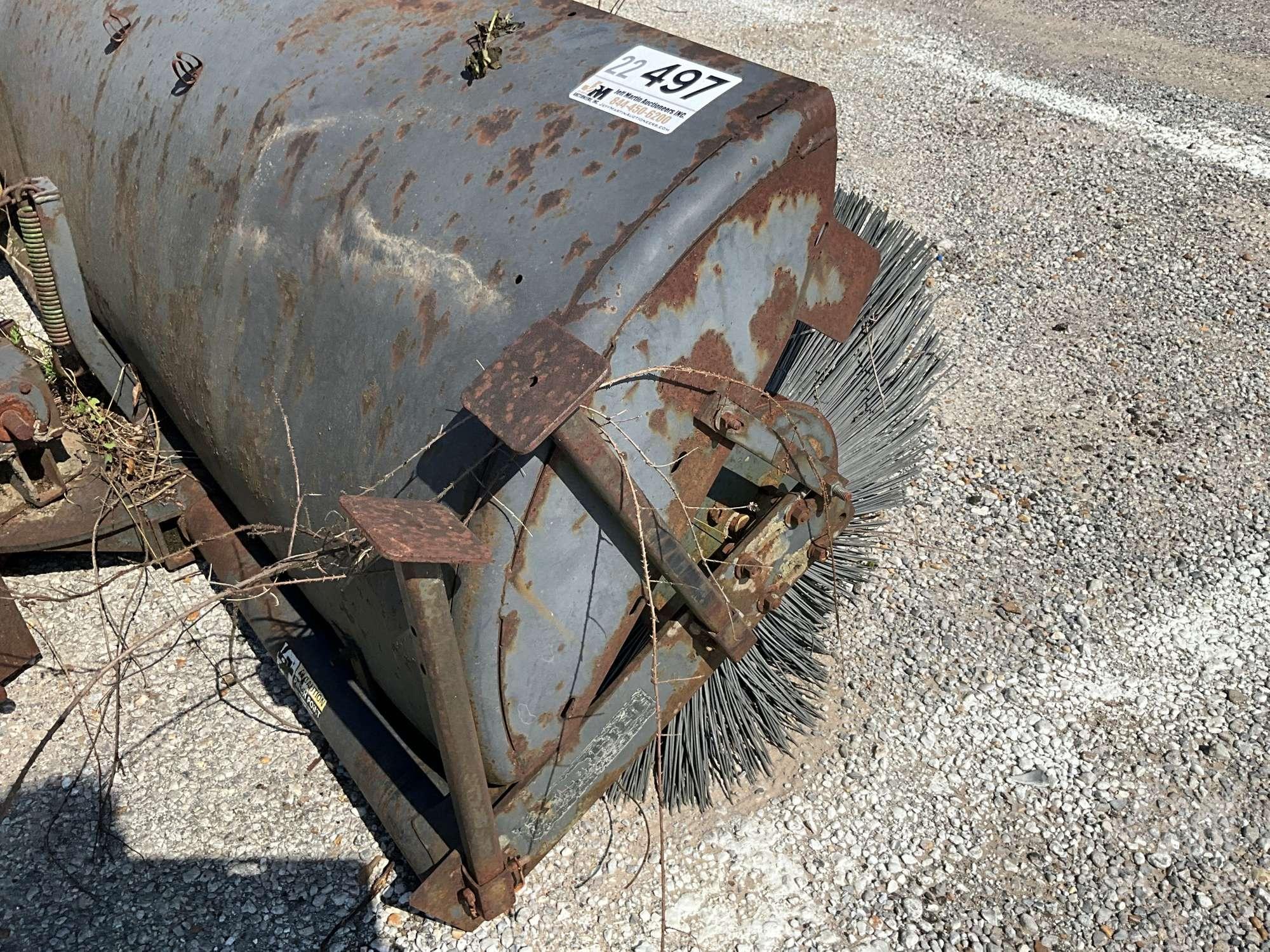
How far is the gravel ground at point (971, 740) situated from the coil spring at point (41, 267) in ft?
2.50

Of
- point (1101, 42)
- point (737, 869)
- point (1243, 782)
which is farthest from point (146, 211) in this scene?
point (1101, 42)

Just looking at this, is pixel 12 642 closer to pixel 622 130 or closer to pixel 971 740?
pixel 622 130

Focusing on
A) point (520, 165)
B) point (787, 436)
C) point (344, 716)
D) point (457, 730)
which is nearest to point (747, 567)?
point (787, 436)

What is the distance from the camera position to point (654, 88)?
176 centimetres

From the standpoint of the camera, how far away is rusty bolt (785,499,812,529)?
6.32 ft

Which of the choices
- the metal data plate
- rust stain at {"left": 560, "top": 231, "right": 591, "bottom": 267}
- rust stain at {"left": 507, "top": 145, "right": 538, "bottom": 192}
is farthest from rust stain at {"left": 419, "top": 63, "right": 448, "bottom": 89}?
the metal data plate

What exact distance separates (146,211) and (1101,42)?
5093 mm

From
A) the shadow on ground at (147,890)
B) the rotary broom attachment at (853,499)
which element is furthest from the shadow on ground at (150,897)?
the rotary broom attachment at (853,499)

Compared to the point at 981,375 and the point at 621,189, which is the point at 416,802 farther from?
the point at 981,375

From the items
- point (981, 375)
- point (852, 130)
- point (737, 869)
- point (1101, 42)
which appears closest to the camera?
point (737, 869)

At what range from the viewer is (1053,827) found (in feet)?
7.41

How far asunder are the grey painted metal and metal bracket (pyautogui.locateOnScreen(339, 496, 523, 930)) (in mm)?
89

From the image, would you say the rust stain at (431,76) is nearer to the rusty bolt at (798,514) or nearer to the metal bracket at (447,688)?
the metal bracket at (447,688)

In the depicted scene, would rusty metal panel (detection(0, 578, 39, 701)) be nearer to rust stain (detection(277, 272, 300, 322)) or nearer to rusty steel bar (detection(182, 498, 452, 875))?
rusty steel bar (detection(182, 498, 452, 875))
